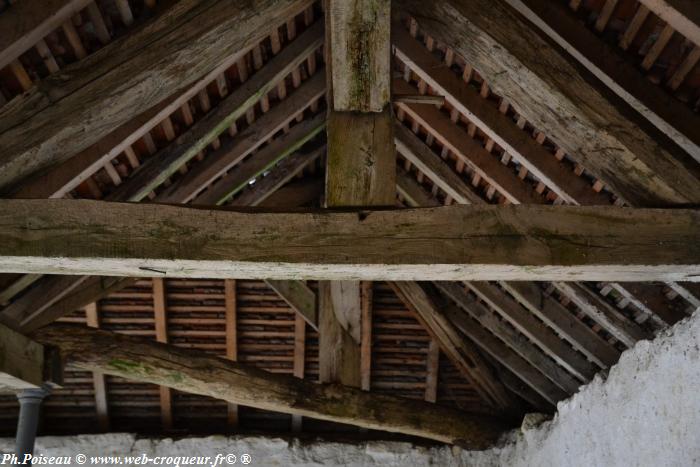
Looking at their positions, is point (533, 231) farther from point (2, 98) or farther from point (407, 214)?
point (2, 98)

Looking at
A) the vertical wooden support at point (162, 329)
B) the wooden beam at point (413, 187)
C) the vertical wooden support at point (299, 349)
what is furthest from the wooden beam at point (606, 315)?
the vertical wooden support at point (162, 329)

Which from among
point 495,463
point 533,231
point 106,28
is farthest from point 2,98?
point 495,463

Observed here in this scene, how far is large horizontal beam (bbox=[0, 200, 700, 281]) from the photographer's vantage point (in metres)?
2.41

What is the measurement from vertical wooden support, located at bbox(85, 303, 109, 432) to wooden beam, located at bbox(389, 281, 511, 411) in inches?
93.1

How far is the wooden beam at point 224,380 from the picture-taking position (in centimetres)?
441

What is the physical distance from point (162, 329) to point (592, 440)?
10.8ft

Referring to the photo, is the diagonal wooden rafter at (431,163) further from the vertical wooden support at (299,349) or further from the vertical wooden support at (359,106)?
the vertical wooden support at (299,349)

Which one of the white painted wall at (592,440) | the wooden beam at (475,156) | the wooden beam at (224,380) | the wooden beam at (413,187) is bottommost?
the white painted wall at (592,440)

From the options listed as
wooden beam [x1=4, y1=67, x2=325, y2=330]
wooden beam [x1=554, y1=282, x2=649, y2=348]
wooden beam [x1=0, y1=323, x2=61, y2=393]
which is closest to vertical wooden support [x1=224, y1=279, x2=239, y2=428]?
wooden beam [x1=4, y1=67, x2=325, y2=330]

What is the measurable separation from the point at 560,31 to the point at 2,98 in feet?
7.21

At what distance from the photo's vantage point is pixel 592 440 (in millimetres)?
4348

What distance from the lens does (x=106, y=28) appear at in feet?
9.59

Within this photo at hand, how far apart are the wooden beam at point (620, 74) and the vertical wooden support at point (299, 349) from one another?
3.54 metres

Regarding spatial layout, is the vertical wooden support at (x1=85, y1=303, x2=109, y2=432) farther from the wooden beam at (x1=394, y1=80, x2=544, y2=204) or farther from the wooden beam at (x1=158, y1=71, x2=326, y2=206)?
the wooden beam at (x1=394, y1=80, x2=544, y2=204)
